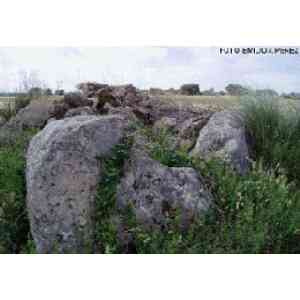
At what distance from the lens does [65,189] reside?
5.19 m

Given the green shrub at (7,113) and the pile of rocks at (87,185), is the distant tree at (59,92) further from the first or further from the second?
the pile of rocks at (87,185)

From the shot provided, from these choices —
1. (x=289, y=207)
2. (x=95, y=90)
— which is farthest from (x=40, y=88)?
(x=289, y=207)

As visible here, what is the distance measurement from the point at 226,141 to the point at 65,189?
8.87 ft

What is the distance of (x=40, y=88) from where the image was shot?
10.2 metres

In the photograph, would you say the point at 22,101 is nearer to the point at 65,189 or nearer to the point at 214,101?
the point at 214,101

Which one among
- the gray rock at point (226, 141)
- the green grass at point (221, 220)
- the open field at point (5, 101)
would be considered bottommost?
the green grass at point (221, 220)

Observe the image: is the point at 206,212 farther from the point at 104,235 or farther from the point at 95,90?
the point at 95,90

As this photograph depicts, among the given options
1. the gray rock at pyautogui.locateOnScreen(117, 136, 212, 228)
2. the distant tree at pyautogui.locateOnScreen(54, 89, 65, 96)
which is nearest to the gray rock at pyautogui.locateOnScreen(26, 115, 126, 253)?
the gray rock at pyautogui.locateOnScreen(117, 136, 212, 228)

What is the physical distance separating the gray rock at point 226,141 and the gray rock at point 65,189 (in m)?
1.71

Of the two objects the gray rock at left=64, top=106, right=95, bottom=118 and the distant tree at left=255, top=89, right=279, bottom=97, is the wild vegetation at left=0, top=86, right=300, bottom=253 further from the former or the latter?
the gray rock at left=64, top=106, right=95, bottom=118

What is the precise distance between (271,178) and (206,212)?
1.05 m

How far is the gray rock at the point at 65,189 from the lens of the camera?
5.18 m

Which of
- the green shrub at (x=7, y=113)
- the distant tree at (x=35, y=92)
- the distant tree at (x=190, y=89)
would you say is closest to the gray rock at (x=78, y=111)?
the distant tree at (x=190, y=89)

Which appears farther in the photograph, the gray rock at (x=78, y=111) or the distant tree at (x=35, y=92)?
the distant tree at (x=35, y=92)
